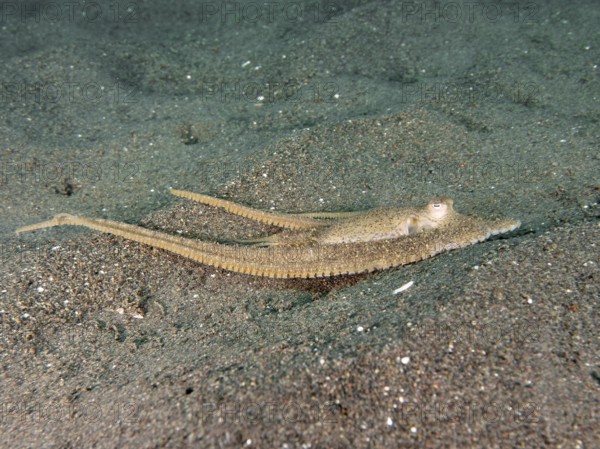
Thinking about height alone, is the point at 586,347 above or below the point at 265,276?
above

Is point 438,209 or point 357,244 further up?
point 438,209

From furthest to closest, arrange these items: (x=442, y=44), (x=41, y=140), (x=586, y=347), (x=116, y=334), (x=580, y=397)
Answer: (x=442, y=44), (x=41, y=140), (x=116, y=334), (x=586, y=347), (x=580, y=397)

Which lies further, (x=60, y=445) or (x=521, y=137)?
(x=521, y=137)

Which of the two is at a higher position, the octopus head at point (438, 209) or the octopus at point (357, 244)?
the octopus head at point (438, 209)

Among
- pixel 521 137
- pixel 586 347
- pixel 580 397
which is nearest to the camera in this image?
pixel 580 397

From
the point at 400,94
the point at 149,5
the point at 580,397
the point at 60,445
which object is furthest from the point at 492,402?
the point at 149,5

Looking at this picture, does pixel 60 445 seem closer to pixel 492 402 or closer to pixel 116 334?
pixel 116 334

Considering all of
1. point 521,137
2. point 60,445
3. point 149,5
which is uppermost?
point 149,5

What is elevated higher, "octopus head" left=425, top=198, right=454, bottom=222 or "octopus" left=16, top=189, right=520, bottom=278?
"octopus head" left=425, top=198, right=454, bottom=222
